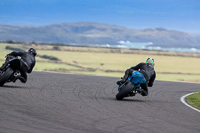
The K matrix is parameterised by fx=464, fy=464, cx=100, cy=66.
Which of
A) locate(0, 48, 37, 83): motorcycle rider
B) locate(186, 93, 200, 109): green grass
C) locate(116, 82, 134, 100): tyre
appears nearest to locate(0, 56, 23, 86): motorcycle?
locate(0, 48, 37, 83): motorcycle rider

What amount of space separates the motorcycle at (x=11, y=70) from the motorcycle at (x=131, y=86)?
4391mm

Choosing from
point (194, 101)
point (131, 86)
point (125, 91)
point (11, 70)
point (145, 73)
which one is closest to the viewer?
point (125, 91)

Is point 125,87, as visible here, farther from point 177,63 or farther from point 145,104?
point 177,63

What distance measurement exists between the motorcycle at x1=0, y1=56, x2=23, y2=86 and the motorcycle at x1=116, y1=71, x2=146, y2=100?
173 inches

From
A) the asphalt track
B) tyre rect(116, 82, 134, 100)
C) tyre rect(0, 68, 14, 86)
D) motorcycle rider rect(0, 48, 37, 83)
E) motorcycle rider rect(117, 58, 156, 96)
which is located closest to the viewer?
the asphalt track

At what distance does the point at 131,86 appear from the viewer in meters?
16.4

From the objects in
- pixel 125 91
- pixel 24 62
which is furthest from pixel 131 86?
pixel 24 62

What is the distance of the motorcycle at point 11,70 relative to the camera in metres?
18.0

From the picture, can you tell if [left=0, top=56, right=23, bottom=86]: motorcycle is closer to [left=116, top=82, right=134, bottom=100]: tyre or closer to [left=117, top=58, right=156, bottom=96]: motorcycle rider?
[left=117, top=58, right=156, bottom=96]: motorcycle rider

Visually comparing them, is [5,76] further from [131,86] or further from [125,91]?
[131,86]

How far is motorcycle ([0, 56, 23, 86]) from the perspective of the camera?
707 inches

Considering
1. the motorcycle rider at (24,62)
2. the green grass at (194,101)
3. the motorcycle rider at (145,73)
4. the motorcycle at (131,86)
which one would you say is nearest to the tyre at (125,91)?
the motorcycle at (131,86)

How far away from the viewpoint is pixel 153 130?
10.1 meters

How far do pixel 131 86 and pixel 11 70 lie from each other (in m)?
4.97
